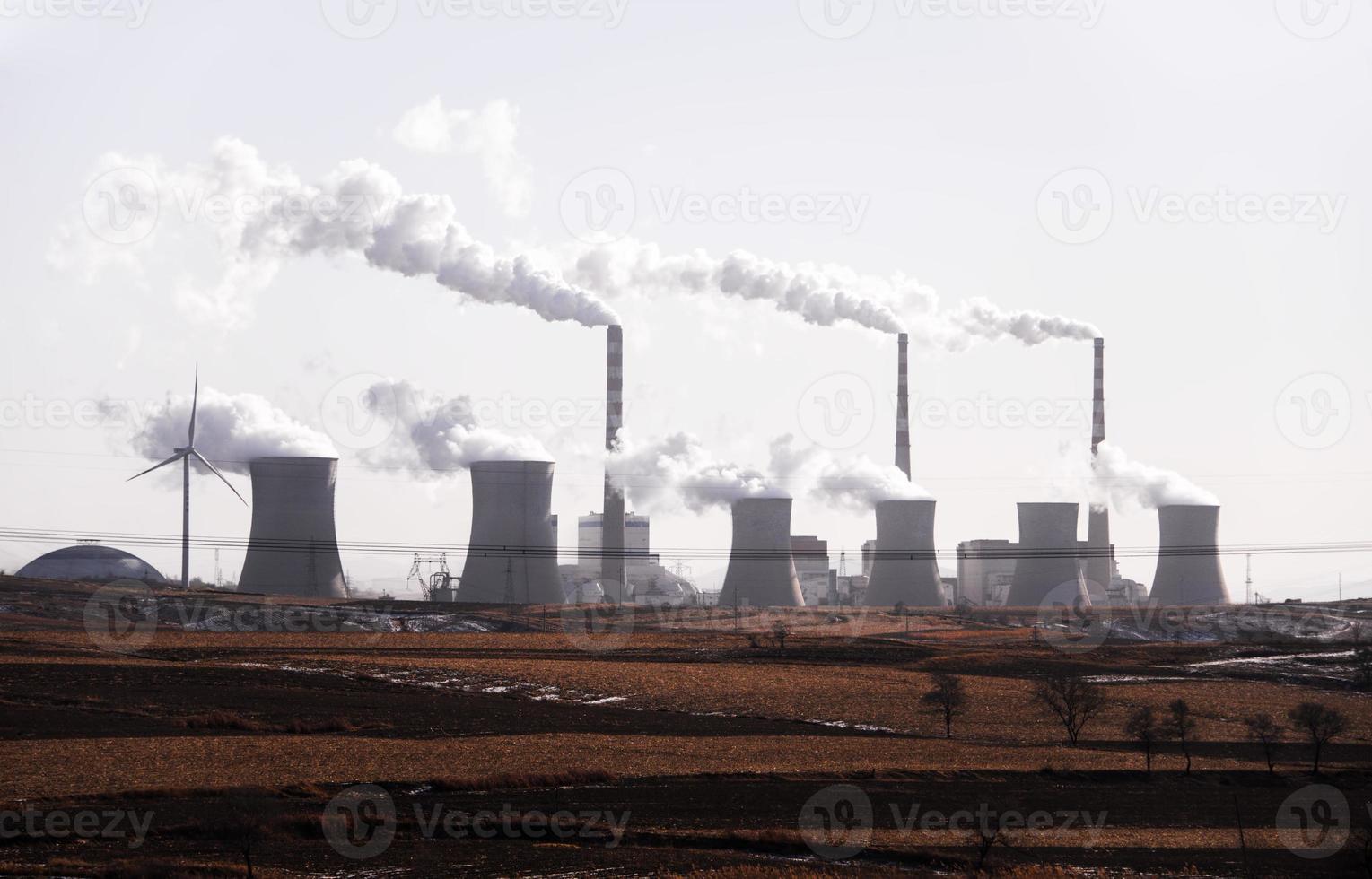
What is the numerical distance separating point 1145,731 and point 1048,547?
122 feet

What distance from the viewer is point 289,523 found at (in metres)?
47.9

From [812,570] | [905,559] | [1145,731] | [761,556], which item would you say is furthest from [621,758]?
[812,570]

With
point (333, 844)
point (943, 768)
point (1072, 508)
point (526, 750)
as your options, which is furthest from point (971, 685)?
point (1072, 508)

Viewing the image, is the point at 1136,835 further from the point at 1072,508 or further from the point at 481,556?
the point at 1072,508

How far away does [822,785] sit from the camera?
2031 centimetres

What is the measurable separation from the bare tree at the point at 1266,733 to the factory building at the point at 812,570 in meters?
68.6

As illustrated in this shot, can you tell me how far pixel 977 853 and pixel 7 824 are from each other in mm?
11365

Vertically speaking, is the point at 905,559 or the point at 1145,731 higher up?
the point at 905,559

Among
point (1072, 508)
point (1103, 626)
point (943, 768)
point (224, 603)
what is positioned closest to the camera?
point (943, 768)

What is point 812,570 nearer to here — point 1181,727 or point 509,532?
point 509,532

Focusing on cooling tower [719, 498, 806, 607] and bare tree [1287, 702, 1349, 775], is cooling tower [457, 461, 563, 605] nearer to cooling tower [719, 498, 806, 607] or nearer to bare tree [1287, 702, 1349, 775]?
cooling tower [719, 498, 806, 607]

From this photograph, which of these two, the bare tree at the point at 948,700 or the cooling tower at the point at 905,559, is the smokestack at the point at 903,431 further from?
the bare tree at the point at 948,700

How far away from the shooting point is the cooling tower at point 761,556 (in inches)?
2191

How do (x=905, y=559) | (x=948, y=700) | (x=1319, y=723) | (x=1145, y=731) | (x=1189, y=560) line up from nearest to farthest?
(x=1145, y=731) < (x=1319, y=723) < (x=948, y=700) < (x=1189, y=560) < (x=905, y=559)
